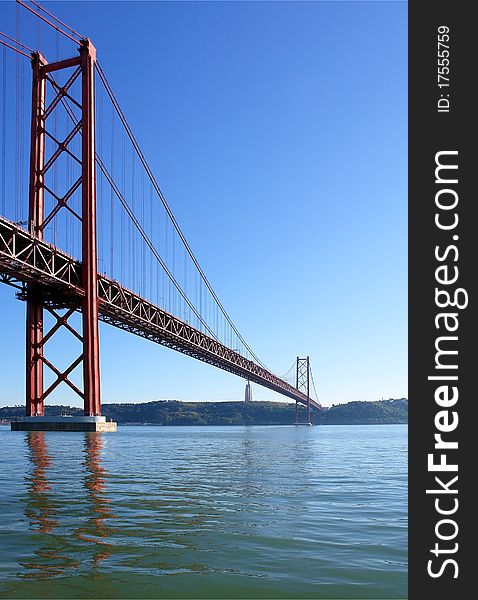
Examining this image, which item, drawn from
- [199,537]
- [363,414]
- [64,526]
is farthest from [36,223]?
[363,414]

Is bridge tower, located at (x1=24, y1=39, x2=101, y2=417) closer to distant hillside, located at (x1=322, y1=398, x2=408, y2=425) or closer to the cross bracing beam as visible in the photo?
the cross bracing beam

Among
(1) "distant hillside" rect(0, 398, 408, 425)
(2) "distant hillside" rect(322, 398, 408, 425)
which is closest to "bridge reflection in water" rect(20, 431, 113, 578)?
(1) "distant hillside" rect(0, 398, 408, 425)

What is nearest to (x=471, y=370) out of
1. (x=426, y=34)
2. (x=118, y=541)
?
(x=426, y=34)

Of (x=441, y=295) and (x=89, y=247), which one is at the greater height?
(x=89, y=247)

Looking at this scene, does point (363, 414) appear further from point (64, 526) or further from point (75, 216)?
point (64, 526)

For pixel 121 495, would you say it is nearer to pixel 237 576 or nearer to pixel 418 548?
pixel 237 576

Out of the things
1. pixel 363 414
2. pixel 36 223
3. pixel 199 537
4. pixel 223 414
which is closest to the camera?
pixel 199 537

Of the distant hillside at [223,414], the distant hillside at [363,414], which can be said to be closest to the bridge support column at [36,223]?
the distant hillside at [223,414]
